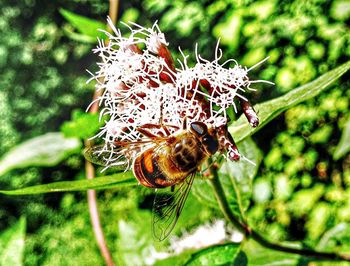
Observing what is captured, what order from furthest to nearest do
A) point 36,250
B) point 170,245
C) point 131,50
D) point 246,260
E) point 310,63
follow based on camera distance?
1. point 36,250
2. point 310,63
3. point 170,245
4. point 246,260
5. point 131,50

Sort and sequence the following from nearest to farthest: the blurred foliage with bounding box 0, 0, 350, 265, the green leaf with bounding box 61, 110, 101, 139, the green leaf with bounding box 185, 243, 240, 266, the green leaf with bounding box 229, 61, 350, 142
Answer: the green leaf with bounding box 229, 61, 350, 142 → the green leaf with bounding box 185, 243, 240, 266 → the green leaf with bounding box 61, 110, 101, 139 → the blurred foliage with bounding box 0, 0, 350, 265

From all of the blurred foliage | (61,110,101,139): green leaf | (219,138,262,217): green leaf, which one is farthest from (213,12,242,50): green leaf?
(219,138,262,217): green leaf

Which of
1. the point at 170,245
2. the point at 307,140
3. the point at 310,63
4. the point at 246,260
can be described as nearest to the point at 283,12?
the point at 310,63

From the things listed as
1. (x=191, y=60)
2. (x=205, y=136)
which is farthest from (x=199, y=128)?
(x=191, y=60)

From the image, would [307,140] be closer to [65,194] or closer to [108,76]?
[65,194]

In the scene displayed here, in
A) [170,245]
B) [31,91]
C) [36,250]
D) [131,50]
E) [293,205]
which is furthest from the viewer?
[31,91]

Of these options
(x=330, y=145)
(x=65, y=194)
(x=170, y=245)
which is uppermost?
(x=65, y=194)

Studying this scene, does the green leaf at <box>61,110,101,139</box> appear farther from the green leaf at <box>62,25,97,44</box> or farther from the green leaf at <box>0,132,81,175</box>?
the green leaf at <box>62,25,97,44</box>
